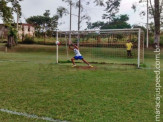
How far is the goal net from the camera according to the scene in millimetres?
14062

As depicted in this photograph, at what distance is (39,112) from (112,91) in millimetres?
2213

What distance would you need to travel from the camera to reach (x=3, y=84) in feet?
21.4

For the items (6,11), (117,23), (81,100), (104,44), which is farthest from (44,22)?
(81,100)

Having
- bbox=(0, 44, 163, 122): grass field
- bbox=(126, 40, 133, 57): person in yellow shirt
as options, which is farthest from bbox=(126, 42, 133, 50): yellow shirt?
bbox=(0, 44, 163, 122): grass field

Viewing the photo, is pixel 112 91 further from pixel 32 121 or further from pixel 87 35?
pixel 87 35

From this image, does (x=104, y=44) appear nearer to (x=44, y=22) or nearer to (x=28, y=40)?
(x=28, y=40)

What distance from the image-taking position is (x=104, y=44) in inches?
580

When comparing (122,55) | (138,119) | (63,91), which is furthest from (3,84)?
(122,55)

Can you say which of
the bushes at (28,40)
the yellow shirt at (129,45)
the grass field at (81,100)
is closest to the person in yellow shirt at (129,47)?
the yellow shirt at (129,45)

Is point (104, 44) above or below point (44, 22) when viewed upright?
below

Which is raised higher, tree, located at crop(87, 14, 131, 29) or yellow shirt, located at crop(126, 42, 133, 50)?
tree, located at crop(87, 14, 131, 29)

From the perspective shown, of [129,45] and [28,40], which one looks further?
[28,40]

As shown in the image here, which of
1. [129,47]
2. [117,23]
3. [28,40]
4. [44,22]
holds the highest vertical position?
[117,23]

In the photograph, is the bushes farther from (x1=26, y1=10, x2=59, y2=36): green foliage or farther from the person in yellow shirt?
the person in yellow shirt
